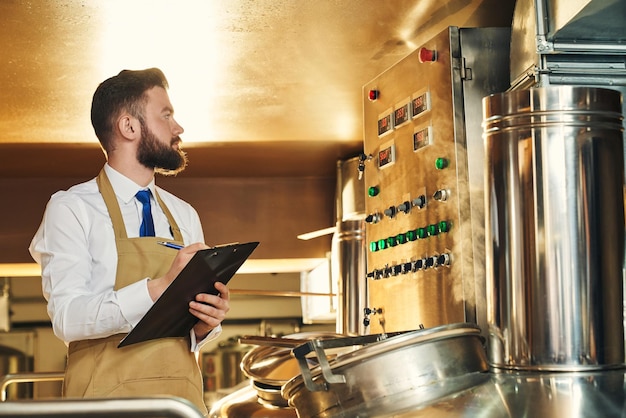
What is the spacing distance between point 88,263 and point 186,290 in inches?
13.2

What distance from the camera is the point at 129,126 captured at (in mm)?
2955

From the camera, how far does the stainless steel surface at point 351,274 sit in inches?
272

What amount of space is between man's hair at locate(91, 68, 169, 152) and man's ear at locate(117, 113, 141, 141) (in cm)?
2

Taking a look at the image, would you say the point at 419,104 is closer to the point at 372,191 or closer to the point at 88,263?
the point at 372,191

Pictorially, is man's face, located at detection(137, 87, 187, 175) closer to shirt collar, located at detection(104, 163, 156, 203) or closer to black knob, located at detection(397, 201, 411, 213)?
shirt collar, located at detection(104, 163, 156, 203)

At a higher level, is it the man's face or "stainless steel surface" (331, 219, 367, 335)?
the man's face

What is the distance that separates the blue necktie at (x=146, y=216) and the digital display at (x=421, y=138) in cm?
162

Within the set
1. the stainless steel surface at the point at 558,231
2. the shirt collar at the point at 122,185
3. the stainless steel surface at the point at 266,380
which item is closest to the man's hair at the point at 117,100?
the shirt collar at the point at 122,185

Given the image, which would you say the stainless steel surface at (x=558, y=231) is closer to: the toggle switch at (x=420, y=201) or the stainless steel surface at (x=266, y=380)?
the toggle switch at (x=420, y=201)

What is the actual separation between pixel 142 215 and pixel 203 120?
399cm

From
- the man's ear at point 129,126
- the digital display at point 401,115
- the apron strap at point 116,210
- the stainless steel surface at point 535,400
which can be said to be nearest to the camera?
the stainless steel surface at point 535,400

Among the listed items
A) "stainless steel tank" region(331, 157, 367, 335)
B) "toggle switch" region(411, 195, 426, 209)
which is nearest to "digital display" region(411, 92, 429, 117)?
"toggle switch" region(411, 195, 426, 209)

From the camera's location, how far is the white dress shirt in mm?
2566

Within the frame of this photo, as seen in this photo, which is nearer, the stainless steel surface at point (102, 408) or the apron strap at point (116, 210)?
the stainless steel surface at point (102, 408)
